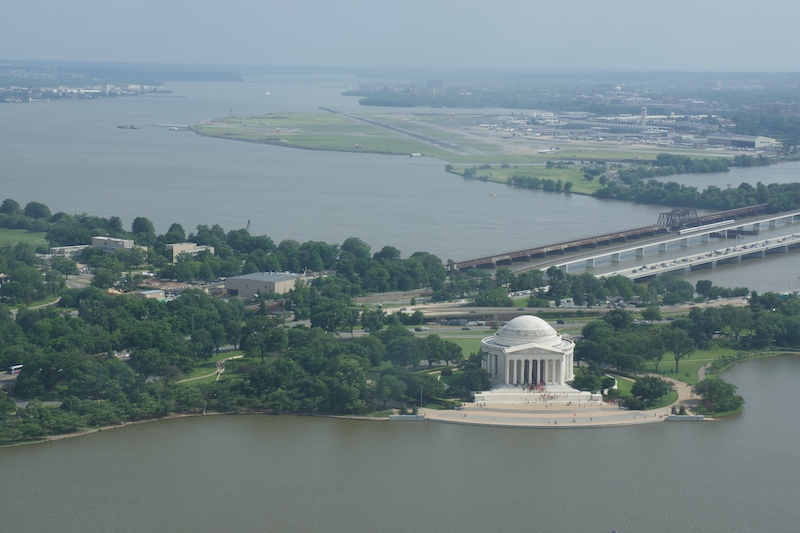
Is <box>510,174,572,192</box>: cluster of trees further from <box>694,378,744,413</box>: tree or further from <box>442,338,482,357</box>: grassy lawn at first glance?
<box>694,378,744,413</box>: tree

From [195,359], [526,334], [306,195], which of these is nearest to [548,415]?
[526,334]

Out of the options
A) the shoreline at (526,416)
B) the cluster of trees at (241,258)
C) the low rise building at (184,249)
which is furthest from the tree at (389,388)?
the low rise building at (184,249)

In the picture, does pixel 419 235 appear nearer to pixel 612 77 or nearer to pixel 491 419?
pixel 491 419

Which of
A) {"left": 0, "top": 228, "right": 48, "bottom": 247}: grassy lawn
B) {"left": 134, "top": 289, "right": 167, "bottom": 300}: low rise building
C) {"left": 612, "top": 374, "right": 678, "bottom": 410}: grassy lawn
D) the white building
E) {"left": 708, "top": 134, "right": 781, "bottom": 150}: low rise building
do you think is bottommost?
{"left": 708, "top": 134, "right": 781, "bottom": 150}: low rise building

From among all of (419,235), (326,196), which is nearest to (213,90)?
(326,196)

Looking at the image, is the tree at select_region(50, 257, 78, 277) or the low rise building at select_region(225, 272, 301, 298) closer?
the low rise building at select_region(225, 272, 301, 298)

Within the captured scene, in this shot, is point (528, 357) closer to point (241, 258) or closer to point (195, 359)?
point (195, 359)

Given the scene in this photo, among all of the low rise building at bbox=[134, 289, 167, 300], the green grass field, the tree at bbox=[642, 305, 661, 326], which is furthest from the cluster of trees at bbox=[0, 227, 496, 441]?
the green grass field
